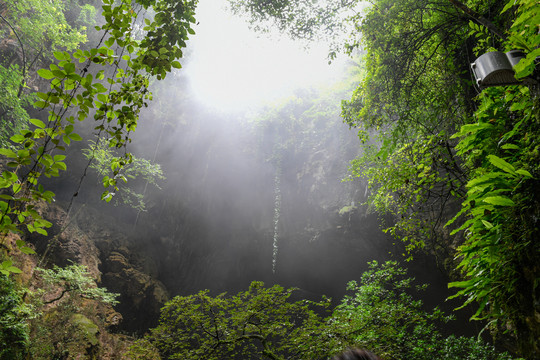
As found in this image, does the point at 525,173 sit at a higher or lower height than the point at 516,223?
higher

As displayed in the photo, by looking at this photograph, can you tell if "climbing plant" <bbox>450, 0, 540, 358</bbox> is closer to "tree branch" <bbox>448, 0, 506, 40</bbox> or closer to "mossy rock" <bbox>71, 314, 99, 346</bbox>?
"tree branch" <bbox>448, 0, 506, 40</bbox>

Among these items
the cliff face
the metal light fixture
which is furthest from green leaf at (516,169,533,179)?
the cliff face

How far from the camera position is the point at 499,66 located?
1.19 metres

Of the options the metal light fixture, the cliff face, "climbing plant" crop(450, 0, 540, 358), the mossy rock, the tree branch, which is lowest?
the mossy rock

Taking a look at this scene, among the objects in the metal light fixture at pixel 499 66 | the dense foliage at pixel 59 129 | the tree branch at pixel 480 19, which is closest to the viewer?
the dense foliage at pixel 59 129

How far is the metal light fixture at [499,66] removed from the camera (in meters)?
1.20

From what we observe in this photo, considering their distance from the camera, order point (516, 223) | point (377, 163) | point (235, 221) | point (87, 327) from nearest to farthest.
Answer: point (516, 223)
point (377, 163)
point (87, 327)
point (235, 221)

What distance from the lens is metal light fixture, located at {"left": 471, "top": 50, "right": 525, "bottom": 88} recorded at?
1.20 meters

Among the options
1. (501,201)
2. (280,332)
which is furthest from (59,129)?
(280,332)

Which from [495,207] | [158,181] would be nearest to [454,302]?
[495,207]

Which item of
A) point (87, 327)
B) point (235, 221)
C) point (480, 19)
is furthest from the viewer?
point (235, 221)

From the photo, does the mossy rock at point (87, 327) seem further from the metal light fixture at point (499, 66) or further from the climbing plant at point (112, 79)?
the metal light fixture at point (499, 66)

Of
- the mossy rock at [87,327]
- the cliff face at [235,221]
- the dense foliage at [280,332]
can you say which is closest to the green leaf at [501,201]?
the dense foliage at [280,332]

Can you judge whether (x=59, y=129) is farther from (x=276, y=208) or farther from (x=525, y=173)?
(x=276, y=208)
